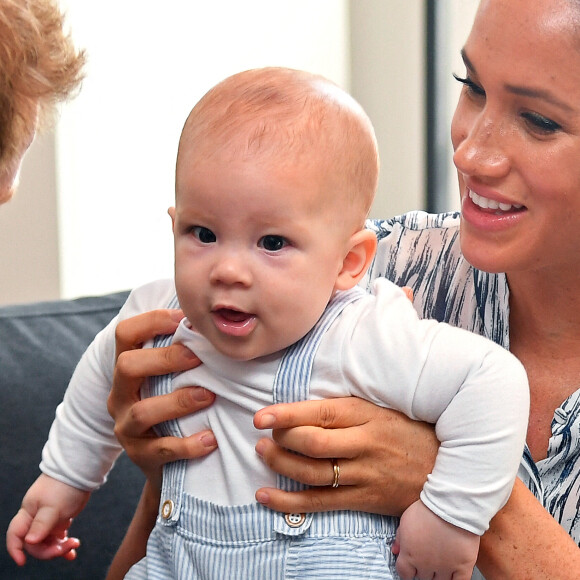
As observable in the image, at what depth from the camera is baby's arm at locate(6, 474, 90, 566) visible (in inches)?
58.4

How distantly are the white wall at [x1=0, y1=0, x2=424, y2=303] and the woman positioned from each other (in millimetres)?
1808

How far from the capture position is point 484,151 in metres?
1.41

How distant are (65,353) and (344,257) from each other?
0.99 metres

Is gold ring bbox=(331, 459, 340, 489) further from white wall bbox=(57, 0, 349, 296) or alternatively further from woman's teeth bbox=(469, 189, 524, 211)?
white wall bbox=(57, 0, 349, 296)

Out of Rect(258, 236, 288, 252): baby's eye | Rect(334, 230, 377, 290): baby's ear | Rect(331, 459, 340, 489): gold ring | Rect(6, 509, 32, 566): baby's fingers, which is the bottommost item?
Rect(6, 509, 32, 566): baby's fingers

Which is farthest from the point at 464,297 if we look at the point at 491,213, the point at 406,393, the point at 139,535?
the point at 139,535

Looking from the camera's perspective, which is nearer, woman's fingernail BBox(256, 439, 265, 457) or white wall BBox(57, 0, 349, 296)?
woman's fingernail BBox(256, 439, 265, 457)

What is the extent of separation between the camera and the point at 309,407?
4.09ft

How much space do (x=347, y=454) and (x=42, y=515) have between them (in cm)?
51

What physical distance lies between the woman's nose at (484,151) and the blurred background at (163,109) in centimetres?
204

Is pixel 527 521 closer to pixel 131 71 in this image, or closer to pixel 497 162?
pixel 497 162

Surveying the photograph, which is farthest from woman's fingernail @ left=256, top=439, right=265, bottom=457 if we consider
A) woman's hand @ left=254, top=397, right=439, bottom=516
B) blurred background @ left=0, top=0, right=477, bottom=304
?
blurred background @ left=0, top=0, right=477, bottom=304

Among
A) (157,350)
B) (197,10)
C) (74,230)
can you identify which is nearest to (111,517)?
(157,350)

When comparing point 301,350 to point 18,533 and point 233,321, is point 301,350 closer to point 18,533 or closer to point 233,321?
point 233,321
